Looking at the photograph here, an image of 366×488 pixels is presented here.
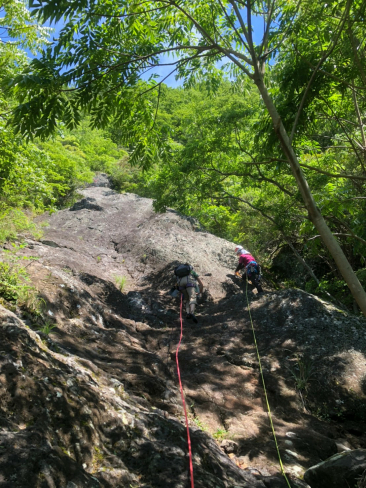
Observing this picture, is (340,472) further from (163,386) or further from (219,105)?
(219,105)

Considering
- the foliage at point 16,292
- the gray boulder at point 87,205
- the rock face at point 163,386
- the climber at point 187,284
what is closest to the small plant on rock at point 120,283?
the rock face at point 163,386

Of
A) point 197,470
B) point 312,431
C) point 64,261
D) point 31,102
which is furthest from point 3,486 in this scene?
point 64,261

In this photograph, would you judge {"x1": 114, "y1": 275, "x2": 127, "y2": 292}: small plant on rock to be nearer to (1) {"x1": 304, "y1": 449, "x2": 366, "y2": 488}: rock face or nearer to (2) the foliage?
(2) the foliage

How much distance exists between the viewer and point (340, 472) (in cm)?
285

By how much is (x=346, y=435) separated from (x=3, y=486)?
4.24 meters

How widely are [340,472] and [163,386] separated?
2308 mm

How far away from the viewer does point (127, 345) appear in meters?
5.56

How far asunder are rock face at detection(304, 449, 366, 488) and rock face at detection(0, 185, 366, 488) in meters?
0.31

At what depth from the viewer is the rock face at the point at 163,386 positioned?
2449 millimetres

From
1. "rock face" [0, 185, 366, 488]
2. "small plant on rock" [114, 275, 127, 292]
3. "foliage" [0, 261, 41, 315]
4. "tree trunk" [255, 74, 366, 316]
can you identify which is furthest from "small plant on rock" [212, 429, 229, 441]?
"small plant on rock" [114, 275, 127, 292]

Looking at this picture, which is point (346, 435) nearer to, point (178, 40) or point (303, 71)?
point (303, 71)

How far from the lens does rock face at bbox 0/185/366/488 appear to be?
245cm

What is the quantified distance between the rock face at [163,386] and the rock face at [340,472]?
0.31 m

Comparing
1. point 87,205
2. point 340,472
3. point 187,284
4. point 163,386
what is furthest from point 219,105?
point 340,472
